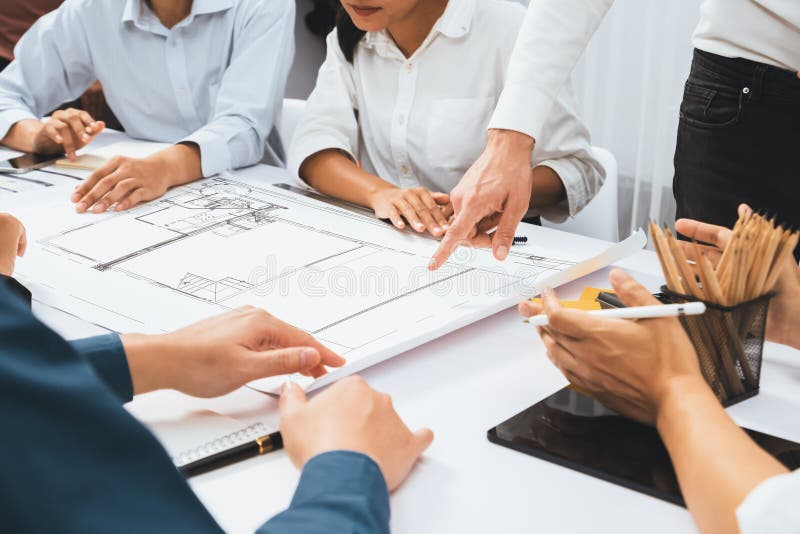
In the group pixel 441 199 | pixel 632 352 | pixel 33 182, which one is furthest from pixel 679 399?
pixel 33 182

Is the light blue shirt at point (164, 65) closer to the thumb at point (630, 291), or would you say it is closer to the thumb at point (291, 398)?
the thumb at point (291, 398)

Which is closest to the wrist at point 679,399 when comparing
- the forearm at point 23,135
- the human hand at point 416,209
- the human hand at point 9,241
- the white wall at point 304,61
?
the human hand at point 416,209

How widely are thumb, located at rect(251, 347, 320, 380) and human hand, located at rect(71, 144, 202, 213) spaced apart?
651 mm

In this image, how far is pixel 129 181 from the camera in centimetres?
132

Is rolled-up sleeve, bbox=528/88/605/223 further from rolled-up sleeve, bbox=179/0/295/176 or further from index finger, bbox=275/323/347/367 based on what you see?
index finger, bbox=275/323/347/367

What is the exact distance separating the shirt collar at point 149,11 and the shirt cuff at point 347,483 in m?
1.37

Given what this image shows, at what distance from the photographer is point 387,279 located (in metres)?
0.99

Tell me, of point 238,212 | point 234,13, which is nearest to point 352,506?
point 238,212

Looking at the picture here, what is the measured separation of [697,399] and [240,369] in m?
0.40

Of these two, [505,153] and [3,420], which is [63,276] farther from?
[3,420]

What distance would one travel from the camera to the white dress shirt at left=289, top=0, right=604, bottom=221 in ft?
4.72

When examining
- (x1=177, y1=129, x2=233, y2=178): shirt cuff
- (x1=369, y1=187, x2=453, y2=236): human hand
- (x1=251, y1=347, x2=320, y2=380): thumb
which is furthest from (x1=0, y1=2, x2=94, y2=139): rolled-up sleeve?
(x1=251, y1=347, x2=320, y2=380): thumb

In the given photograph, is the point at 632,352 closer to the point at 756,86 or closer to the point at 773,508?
the point at 773,508

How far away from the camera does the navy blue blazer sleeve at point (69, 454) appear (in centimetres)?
37
